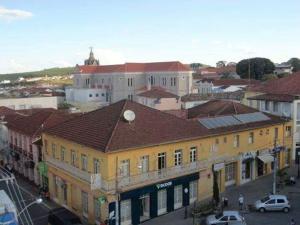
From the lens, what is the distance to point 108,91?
404ft

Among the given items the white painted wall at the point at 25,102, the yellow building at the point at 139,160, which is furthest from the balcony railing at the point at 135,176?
the white painted wall at the point at 25,102

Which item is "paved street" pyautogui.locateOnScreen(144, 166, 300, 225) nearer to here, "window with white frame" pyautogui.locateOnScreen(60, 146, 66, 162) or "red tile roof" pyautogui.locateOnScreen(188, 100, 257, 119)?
"red tile roof" pyautogui.locateOnScreen(188, 100, 257, 119)

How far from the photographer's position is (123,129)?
3212 cm

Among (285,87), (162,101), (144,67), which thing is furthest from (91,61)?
(285,87)

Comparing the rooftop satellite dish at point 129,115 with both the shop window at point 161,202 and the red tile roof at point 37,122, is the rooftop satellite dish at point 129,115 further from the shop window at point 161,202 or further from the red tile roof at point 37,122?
the red tile roof at point 37,122

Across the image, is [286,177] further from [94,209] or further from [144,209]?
[94,209]

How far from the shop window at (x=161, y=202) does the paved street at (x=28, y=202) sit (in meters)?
9.31

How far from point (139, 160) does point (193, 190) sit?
23.4 feet

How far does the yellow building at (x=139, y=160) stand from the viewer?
30.4 metres

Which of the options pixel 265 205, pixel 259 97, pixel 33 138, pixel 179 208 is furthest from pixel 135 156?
pixel 259 97

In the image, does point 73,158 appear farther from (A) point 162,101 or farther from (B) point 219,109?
(A) point 162,101

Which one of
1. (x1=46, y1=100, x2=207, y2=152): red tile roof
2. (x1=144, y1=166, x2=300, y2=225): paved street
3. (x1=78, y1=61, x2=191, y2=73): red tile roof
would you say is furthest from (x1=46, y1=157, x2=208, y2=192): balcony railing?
(x1=78, y1=61, x2=191, y2=73): red tile roof

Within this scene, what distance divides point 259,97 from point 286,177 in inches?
525

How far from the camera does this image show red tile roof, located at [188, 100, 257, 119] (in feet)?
149
